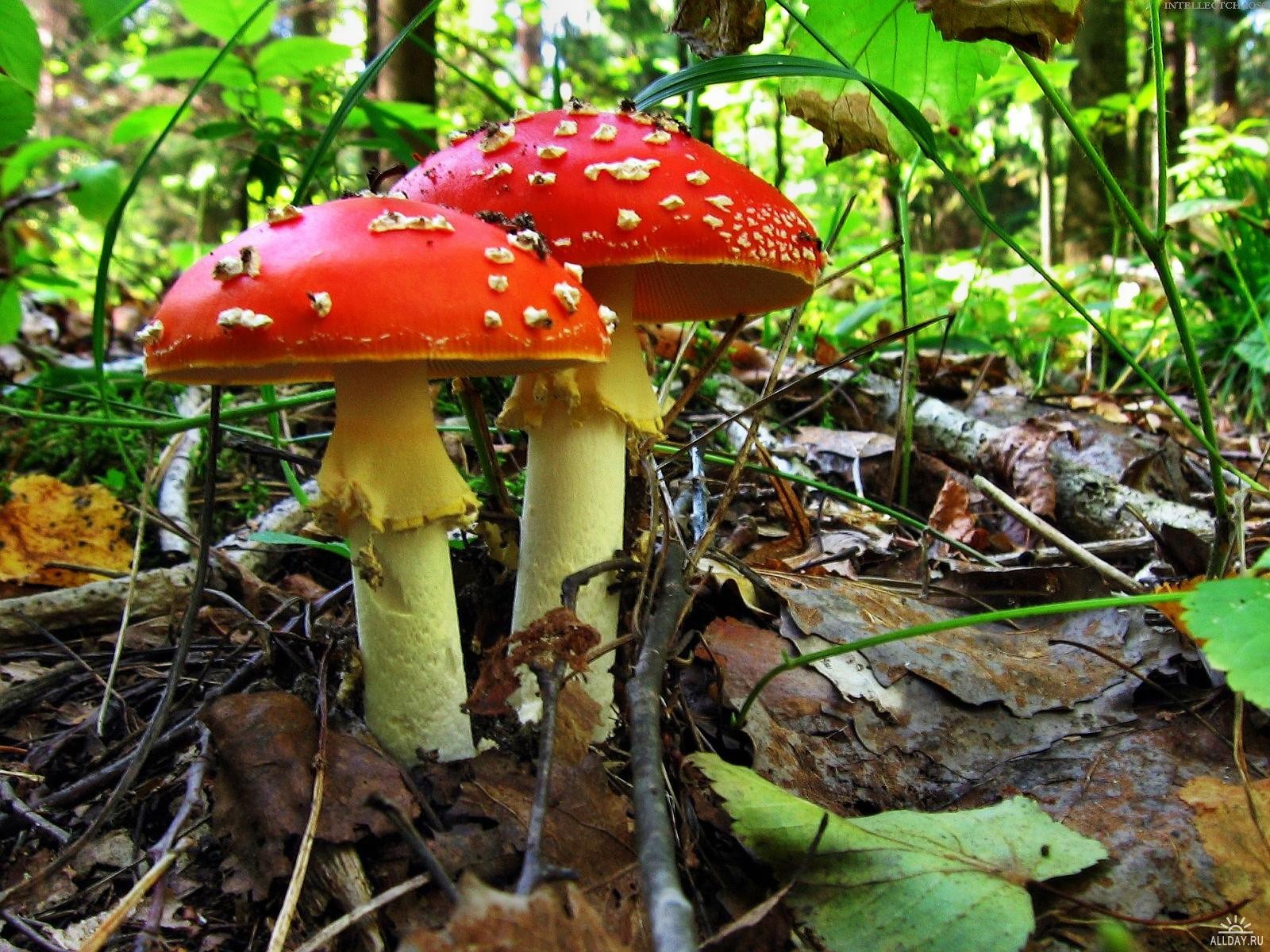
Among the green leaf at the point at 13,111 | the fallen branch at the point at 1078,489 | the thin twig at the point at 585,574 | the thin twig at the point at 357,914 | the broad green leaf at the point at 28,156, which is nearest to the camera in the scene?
the thin twig at the point at 357,914

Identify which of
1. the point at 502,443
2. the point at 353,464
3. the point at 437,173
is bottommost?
the point at 502,443

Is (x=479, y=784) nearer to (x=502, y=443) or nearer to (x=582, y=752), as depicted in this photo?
(x=582, y=752)

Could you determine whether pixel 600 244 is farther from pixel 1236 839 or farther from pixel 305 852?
pixel 1236 839

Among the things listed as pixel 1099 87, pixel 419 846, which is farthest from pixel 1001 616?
pixel 1099 87

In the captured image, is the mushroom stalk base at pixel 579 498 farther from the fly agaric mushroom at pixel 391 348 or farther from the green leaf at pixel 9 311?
the green leaf at pixel 9 311

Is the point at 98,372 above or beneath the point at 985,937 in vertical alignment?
above

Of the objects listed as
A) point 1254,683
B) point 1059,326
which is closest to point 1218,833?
point 1254,683

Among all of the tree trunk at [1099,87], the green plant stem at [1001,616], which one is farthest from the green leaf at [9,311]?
the tree trunk at [1099,87]
